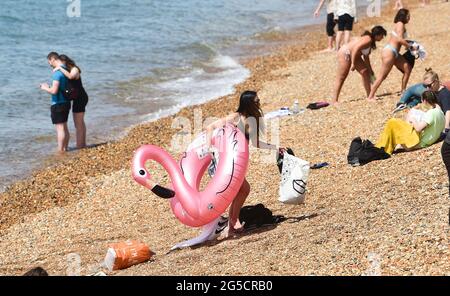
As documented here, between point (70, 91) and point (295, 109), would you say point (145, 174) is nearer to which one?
point (70, 91)

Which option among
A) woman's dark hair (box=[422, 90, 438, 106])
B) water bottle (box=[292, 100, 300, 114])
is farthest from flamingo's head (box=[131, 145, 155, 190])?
water bottle (box=[292, 100, 300, 114])

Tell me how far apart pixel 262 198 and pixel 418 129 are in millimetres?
1984

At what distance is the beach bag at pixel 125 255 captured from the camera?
6754 mm

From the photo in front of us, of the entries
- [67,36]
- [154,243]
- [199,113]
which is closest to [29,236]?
[154,243]

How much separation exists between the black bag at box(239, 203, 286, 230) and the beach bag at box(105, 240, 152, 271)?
103 cm

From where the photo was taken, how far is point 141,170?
22.6 ft

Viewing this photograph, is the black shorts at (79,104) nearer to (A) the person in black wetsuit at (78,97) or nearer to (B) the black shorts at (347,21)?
(A) the person in black wetsuit at (78,97)

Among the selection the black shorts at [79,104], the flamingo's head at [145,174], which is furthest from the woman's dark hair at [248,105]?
the black shorts at [79,104]

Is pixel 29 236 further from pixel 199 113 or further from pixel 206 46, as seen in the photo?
pixel 206 46

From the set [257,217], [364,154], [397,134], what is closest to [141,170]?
[257,217]

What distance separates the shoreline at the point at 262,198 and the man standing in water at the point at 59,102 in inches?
20.6

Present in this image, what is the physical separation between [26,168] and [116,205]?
9.80 feet

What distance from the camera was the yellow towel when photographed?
29.0 ft

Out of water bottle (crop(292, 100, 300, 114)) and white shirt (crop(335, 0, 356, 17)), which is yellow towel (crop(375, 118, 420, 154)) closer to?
water bottle (crop(292, 100, 300, 114))
